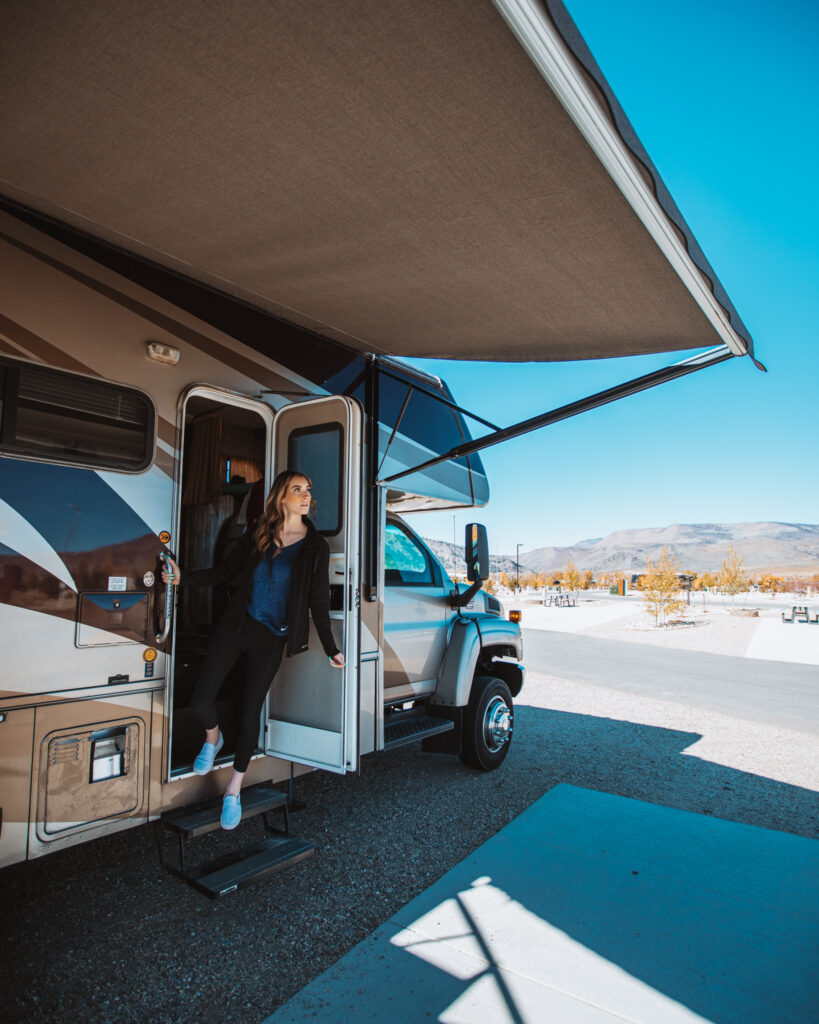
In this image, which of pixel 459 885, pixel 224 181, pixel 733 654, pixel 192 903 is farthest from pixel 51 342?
pixel 733 654

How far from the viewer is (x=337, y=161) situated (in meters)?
2.25

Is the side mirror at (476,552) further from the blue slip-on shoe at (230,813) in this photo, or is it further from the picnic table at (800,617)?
the picnic table at (800,617)

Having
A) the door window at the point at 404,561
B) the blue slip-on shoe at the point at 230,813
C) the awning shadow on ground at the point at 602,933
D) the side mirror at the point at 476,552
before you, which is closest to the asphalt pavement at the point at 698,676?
the awning shadow on ground at the point at 602,933

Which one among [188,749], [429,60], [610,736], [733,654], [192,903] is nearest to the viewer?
[429,60]

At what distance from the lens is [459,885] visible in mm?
3105

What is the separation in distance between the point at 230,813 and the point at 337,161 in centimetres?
279

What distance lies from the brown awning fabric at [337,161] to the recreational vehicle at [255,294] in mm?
11

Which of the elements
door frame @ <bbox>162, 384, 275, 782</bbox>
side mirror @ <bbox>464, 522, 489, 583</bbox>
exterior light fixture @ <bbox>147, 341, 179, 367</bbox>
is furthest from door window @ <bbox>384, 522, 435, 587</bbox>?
exterior light fixture @ <bbox>147, 341, 179, 367</bbox>

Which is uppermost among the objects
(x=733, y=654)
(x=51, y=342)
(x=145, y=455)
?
(x=51, y=342)

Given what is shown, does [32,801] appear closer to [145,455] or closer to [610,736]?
[145,455]

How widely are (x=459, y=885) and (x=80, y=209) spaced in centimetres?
347

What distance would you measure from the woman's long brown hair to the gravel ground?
1.67m

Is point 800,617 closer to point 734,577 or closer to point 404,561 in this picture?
point 734,577

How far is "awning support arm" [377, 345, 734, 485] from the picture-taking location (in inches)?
130
